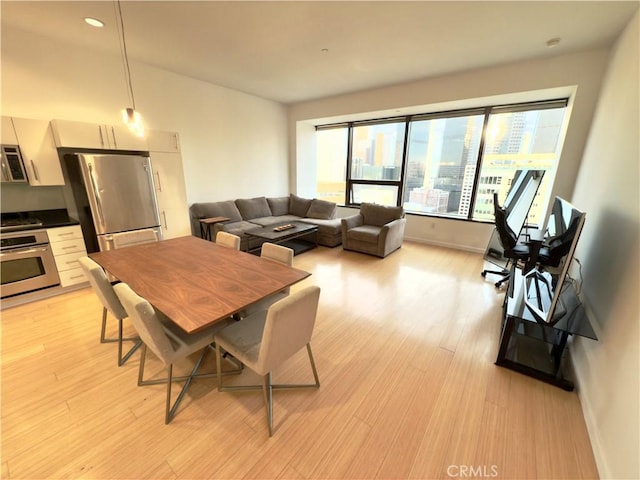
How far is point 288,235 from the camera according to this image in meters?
4.07

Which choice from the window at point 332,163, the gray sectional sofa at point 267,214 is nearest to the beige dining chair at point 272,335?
the gray sectional sofa at point 267,214

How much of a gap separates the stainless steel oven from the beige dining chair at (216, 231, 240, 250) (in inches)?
78.9

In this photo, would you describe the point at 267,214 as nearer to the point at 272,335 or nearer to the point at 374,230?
the point at 374,230

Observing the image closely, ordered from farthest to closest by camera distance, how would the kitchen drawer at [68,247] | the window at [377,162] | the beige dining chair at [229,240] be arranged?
1. the window at [377,162]
2. the kitchen drawer at [68,247]
3. the beige dining chair at [229,240]

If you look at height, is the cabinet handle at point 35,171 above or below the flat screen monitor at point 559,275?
above

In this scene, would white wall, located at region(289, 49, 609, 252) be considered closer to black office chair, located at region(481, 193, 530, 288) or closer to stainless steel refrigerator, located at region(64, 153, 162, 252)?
black office chair, located at region(481, 193, 530, 288)

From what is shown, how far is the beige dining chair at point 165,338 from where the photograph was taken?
4.25ft

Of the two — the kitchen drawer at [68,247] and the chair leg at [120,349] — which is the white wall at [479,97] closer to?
the kitchen drawer at [68,247]

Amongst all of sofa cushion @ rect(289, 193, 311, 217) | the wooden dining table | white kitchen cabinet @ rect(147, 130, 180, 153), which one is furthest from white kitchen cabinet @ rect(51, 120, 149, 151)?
sofa cushion @ rect(289, 193, 311, 217)

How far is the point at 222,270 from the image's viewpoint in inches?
74.0

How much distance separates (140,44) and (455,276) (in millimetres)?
5093

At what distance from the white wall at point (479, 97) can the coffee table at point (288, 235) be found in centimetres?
216

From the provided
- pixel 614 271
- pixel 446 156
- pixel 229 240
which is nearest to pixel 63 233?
pixel 229 240

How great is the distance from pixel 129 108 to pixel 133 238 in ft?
4.18
